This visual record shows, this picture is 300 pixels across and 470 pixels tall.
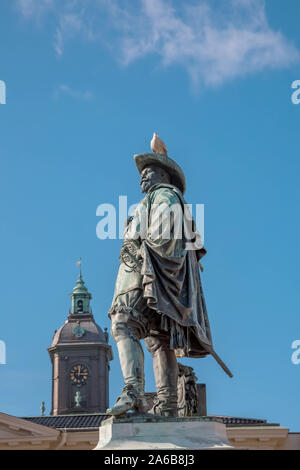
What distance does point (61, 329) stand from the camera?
163750 millimetres

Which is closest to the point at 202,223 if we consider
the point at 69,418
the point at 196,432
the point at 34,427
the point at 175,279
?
the point at 175,279

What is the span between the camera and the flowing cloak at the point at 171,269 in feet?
37.2

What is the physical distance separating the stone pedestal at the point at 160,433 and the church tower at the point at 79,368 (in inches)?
5829

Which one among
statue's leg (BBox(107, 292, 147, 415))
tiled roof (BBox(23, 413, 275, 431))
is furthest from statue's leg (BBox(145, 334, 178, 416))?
tiled roof (BBox(23, 413, 275, 431))

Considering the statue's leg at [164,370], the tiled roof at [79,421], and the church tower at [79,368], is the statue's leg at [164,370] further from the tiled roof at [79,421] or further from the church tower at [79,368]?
the church tower at [79,368]

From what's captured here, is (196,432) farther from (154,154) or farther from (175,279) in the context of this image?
(154,154)

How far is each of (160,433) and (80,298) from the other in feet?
534

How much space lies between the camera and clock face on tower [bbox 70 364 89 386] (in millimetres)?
159250

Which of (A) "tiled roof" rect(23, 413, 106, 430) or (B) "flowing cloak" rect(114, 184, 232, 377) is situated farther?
(A) "tiled roof" rect(23, 413, 106, 430)

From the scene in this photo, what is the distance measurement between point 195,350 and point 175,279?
1000 millimetres

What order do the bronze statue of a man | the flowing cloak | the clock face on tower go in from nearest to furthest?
the bronze statue of a man < the flowing cloak < the clock face on tower

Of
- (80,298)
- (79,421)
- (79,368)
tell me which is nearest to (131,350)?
(79,421)

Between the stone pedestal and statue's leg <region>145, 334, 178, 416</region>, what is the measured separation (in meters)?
1.14

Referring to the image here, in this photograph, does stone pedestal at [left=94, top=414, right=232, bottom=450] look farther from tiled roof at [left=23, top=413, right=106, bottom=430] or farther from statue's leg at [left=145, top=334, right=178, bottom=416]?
tiled roof at [left=23, top=413, right=106, bottom=430]
